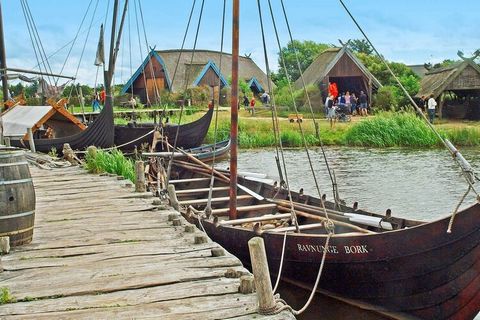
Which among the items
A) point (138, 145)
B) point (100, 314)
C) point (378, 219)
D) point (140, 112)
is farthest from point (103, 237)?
point (140, 112)

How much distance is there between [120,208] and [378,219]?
11.8 ft

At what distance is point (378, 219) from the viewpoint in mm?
7902

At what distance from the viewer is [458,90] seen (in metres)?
35.6

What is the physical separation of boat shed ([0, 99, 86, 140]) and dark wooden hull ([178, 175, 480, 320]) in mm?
13008

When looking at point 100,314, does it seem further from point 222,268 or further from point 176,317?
point 222,268

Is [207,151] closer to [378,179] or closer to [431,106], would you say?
[378,179]

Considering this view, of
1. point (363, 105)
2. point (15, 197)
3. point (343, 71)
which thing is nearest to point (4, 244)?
point (15, 197)

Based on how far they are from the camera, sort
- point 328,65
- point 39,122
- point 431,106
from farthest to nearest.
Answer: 1. point 328,65
2. point 431,106
3. point 39,122

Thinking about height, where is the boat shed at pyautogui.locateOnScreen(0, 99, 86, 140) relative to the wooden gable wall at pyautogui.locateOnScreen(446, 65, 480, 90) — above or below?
below

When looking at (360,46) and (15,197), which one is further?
(360,46)

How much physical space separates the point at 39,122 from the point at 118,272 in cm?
1466

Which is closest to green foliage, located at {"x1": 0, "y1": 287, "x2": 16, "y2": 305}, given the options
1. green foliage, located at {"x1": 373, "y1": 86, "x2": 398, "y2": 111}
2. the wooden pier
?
the wooden pier

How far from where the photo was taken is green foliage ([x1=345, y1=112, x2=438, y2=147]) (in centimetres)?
2883

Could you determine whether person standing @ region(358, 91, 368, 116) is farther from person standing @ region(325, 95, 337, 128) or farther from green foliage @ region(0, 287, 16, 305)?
green foliage @ region(0, 287, 16, 305)
